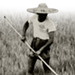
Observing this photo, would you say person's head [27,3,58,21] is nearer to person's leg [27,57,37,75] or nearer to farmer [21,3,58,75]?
farmer [21,3,58,75]

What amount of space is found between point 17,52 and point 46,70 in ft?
3.93

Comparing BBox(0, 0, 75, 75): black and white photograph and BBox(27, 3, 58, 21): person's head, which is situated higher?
BBox(27, 3, 58, 21): person's head

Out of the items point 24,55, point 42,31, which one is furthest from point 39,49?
point 24,55

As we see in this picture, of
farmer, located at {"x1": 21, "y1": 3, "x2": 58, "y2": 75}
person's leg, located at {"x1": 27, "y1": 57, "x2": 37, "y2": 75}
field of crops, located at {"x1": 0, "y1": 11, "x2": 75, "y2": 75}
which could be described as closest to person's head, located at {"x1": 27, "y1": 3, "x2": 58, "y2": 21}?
farmer, located at {"x1": 21, "y1": 3, "x2": 58, "y2": 75}

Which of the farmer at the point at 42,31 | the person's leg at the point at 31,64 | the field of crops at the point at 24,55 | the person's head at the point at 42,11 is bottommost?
the field of crops at the point at 24,55

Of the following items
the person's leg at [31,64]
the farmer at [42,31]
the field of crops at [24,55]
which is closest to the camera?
the farmer at [42,31]

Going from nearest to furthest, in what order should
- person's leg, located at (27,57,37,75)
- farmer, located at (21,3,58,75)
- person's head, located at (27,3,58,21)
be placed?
→ person's head, located at (27,3,58,21)
farmer, located at (21,3,58,75)
person's leg, located at (27,57,37,75)

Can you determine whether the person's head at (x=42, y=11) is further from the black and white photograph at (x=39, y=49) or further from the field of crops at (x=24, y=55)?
the field of crops at (x=24, y=55)

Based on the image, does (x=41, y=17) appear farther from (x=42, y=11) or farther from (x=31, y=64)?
(x=31, y=64)

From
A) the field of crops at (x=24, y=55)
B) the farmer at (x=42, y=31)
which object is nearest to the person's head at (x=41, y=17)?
the farmer at (x=42, y=31)

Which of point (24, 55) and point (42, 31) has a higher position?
point (42, 31)

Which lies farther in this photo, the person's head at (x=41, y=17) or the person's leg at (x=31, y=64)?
the person's leg at (x=31, y=64)

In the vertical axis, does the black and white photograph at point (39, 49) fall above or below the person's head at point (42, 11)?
below

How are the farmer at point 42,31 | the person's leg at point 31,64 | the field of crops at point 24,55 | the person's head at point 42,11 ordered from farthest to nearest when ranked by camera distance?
the field of crops at point 24,55, the person's leg at point 31,64, the farmer at point 42,31, the person's head at point 42,11
